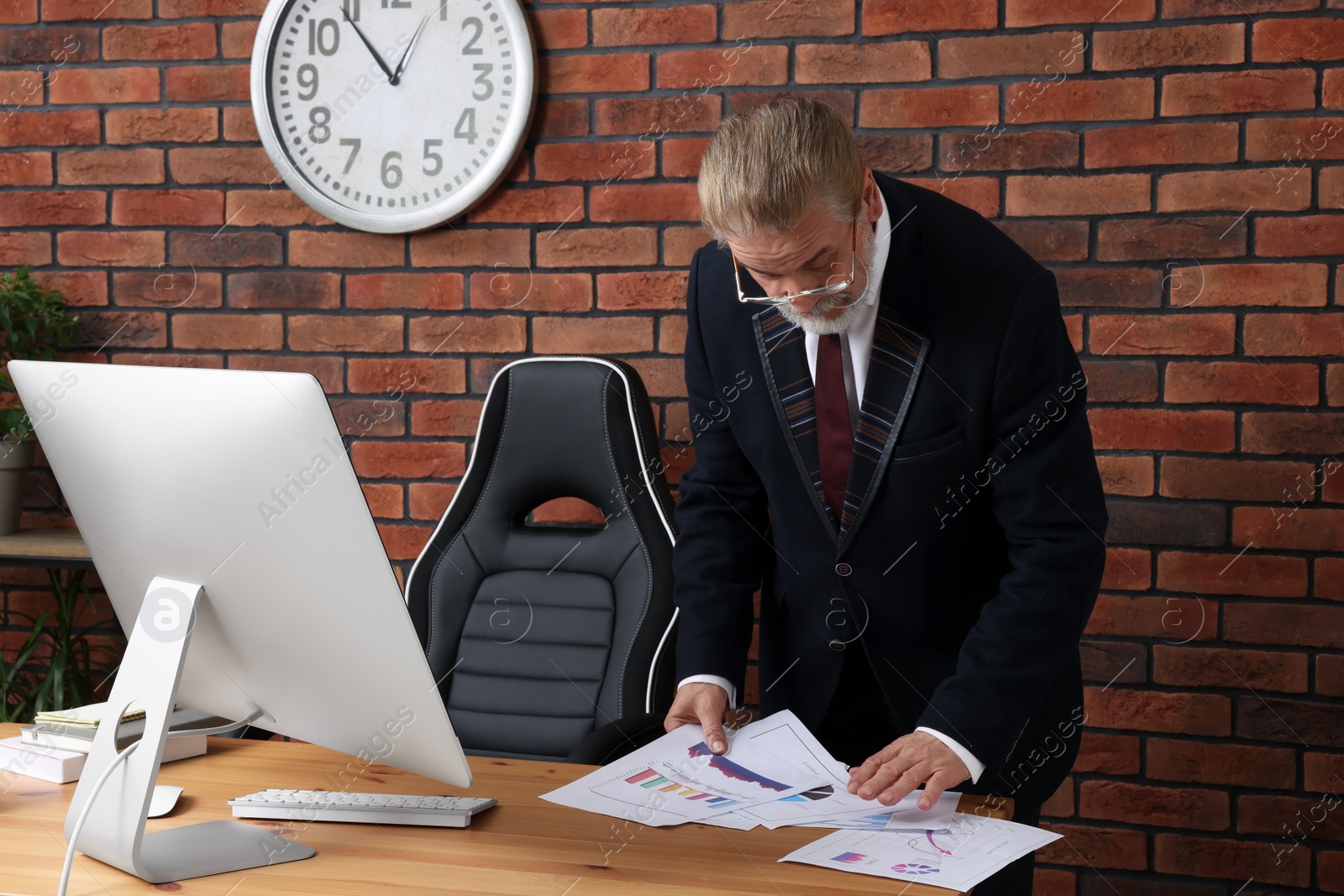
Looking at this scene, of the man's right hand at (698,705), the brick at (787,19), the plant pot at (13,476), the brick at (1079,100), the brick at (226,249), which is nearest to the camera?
the man's right hand at (698,705)

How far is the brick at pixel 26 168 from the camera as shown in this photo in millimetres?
2527

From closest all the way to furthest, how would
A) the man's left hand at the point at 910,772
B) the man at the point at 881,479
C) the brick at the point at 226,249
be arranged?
the man's left hand at the point at 910,772 → the man at the point at 881,479 → the brick at the point at 226,249

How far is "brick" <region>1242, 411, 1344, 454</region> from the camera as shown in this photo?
200 cm

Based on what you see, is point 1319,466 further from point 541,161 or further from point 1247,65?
point 541,161

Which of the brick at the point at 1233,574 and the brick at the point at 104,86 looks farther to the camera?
the brick at the point at 104,86

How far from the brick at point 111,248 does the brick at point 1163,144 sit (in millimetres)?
2016

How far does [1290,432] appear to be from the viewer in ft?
6.61

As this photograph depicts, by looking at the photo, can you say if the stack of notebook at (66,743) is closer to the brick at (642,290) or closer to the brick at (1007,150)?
the brick at (642,290)

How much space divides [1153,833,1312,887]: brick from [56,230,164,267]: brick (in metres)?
2.48

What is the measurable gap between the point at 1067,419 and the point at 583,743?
807 mm

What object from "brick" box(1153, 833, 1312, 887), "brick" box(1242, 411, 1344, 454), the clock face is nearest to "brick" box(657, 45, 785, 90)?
the clock face

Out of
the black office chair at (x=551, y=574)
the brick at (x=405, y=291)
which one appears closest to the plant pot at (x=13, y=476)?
the brick at (x=405, y=291)

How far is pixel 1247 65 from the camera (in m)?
1.98

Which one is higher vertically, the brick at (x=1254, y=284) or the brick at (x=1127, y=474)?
the brick at (x=1254, y=284)
